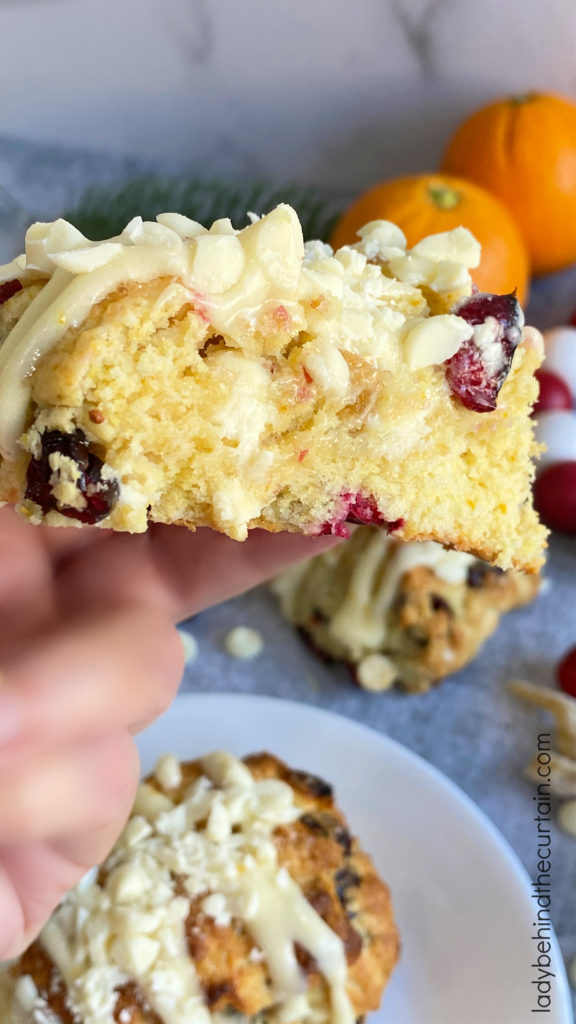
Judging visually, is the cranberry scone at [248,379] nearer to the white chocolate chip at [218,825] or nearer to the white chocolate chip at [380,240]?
the white chocolate chip at [380,240]

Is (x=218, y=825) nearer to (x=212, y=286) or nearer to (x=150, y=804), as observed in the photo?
(x=150, y=804)

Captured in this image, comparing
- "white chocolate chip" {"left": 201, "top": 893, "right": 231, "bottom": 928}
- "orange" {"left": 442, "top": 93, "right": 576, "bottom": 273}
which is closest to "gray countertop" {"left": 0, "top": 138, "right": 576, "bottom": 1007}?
"white chocolate chip" {"left": 201, "top": 893, "right": 231, "bottom": 928}

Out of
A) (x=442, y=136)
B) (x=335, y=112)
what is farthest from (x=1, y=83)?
(x=442, y=136)

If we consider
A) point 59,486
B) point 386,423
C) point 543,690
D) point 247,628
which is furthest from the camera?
point 247,628

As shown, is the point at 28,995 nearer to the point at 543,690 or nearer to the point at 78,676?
the point at 78,676

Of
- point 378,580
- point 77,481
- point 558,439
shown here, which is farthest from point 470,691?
point 77,481

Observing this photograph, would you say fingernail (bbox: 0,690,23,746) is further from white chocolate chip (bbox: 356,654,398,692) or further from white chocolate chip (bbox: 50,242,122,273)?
white chocolate chip (bbox: 356,654,398,692)

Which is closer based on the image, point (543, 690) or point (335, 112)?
point (543, 690)

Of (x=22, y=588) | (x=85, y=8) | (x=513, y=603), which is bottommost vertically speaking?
(x=513, y=603)
